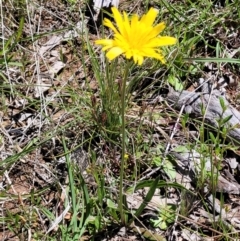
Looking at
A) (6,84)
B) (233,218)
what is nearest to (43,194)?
(6,84)

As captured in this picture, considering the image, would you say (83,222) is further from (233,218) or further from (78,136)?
(233,218)

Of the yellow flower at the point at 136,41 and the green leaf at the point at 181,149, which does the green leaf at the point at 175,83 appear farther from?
the yellow flower at the point at 136,41

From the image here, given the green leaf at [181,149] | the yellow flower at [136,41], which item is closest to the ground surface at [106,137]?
the green leaf at [181,149]

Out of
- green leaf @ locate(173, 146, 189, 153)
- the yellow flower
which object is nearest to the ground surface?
green leaf @ locate(173, 146, 189, 153)

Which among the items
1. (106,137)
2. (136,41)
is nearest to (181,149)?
(106,137)

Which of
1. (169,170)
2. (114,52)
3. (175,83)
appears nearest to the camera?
(114,52)

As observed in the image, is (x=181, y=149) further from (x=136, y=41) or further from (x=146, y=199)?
(x=136, y=41)
